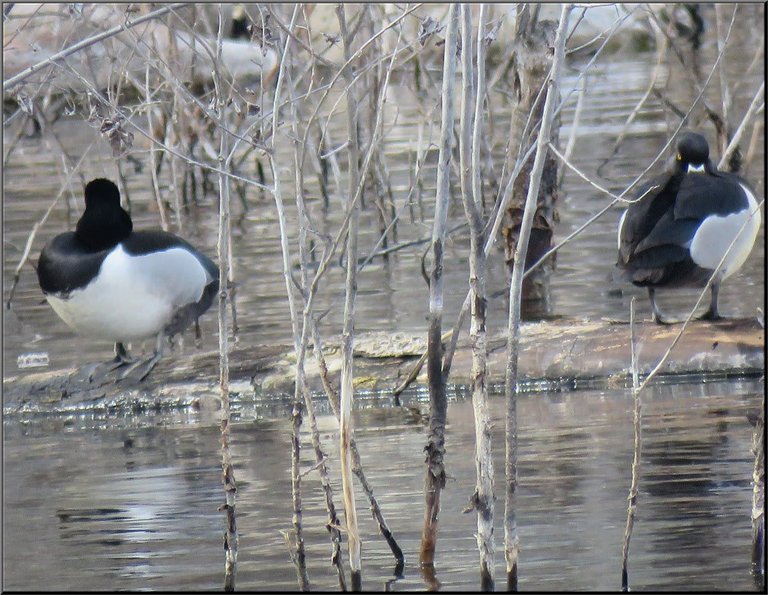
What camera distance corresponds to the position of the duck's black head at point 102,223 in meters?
7.68

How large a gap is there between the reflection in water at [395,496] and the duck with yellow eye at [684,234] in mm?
899

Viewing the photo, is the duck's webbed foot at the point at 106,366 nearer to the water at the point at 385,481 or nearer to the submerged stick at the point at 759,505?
the water at the point at 385,481

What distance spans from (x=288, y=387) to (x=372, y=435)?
0.76 metres

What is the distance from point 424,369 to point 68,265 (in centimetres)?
194

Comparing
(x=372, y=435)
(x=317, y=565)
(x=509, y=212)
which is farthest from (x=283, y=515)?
(x=509, y=212)

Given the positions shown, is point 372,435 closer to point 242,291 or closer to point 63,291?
point 63,291

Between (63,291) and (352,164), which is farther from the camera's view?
(63,291)

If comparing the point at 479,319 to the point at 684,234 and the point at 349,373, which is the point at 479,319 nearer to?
the point at 349,373

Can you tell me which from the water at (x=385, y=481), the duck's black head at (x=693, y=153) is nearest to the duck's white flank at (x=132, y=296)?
the water at (x=385, y=481)

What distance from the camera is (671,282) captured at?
777cm

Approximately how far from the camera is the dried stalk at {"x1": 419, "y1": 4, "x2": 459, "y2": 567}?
13.7 ft

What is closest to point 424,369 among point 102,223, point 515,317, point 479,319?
point 102,223

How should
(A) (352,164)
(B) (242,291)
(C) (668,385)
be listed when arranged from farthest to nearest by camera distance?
(B) (242,291)
(C) (668,385)
(A) (352,164)

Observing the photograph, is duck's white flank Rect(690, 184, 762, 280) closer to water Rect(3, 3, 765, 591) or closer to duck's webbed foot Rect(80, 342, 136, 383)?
water Rect(3, 3, 765, 591)
